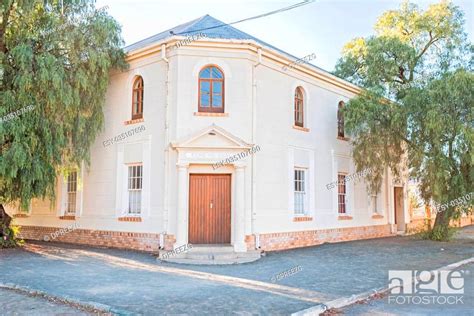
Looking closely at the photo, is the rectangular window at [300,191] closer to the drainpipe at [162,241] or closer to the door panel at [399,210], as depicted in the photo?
the drainpipe at [162,241]

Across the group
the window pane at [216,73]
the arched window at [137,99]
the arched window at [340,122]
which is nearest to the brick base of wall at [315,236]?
the arched window at [340,122]

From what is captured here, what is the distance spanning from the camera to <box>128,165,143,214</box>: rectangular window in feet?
48.9

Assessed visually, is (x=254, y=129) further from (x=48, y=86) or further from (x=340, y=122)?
(x=48, y=86)

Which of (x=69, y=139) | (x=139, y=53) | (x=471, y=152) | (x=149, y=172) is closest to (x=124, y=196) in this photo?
(x=149, y=172)

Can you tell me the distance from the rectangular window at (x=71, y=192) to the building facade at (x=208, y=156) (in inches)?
1.6

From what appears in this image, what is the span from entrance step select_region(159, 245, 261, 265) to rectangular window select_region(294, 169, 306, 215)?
11.1ft

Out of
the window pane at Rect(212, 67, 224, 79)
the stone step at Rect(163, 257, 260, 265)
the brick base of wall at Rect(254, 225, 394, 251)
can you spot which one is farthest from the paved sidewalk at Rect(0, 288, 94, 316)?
the window pane at Rect(212, 67, 224, 79)

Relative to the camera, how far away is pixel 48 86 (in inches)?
535

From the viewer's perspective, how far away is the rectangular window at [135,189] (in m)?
14.9

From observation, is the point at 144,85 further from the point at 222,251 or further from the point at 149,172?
the point at 222,251

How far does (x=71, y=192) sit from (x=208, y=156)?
690cm

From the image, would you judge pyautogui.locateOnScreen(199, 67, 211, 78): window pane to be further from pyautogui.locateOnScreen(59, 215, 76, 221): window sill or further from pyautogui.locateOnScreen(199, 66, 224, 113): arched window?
pyautogui.locateOnScreen(59, 215, 76, 221): window sill

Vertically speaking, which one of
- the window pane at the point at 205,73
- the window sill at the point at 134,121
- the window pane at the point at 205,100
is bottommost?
the window sill at the point at 134,121

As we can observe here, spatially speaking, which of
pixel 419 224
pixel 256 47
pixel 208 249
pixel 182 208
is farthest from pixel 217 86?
pixel 419 224
